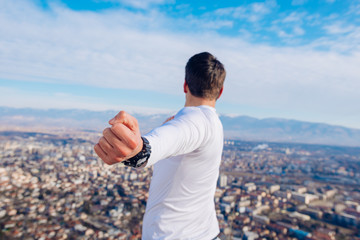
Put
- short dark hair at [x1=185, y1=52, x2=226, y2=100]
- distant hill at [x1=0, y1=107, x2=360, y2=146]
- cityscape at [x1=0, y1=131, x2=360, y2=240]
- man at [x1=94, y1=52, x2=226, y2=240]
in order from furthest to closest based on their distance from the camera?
distant hill at [x1=0, y1=107, x2=360, y2=146], cityscape at [x1=0, y1=131, x2=360, y2=240], short dark hair at [x1=185, y1=52, x2=226, y2=100], man at [x1=94, y1=52, x2=226, y2=240]

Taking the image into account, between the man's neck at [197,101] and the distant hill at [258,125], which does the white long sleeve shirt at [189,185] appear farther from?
the distant hill at [258,125]

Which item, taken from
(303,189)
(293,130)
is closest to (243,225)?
(303,189)

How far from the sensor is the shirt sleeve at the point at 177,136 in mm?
454

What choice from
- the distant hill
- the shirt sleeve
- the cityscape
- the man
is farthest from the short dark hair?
the distant hill

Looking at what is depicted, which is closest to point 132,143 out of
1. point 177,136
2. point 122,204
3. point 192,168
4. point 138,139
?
point 138,139

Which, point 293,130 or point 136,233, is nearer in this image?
point 136,233

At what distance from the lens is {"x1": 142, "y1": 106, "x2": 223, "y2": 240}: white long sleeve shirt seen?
2.01ft

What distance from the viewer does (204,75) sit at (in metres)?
0.73

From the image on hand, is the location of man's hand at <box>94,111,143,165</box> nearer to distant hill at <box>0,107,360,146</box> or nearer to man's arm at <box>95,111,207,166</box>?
man's arm at <box>95,111,207,166</box>

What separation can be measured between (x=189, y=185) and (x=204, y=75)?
36 centimetres

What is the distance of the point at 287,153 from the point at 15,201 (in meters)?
31.0

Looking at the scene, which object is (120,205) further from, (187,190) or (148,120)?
(148,120)

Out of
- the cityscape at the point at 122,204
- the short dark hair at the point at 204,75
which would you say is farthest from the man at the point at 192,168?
the cityscape at the point at 122,204

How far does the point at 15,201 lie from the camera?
8828 mm
